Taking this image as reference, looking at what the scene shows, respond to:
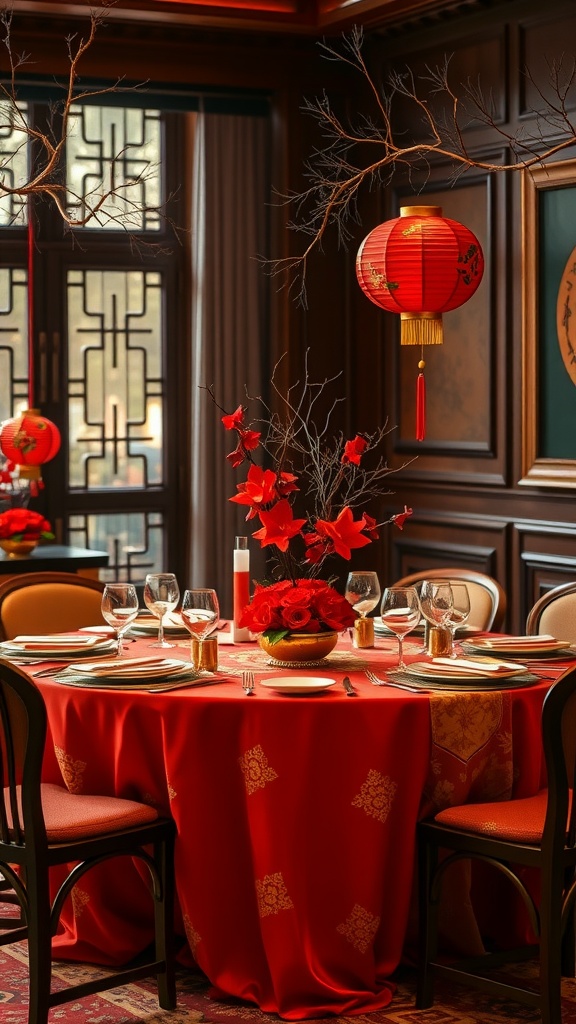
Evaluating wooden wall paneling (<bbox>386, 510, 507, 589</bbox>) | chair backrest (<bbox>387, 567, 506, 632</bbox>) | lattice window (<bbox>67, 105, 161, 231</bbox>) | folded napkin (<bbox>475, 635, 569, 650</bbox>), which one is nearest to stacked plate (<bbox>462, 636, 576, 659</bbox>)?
folded napkin (<bbox>475, 635, 569, 650</bbox>)

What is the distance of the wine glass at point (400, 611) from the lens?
10.8 feet

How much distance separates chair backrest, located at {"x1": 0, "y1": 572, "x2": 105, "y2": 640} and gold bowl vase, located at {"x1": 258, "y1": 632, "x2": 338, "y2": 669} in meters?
0.94

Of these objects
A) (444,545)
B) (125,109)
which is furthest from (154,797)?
(125,109)

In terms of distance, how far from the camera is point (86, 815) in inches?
117

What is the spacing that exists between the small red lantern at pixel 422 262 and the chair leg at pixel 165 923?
5.76 feet

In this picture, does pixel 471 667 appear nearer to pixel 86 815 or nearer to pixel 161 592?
pixel 161 592

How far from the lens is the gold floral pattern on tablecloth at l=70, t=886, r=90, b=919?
3320 mm

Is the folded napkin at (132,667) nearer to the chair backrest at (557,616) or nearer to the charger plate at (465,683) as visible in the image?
the charger plate at (465,683)

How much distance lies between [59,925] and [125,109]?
4107 mm

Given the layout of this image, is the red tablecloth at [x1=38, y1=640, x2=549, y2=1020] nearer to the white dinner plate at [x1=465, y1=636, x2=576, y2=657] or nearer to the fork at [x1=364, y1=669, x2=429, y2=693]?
the fork at [x1=364, y1=669, x2=429, y2=693]

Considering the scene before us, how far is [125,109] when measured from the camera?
643 centimetres

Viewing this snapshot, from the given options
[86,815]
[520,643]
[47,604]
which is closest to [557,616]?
[520,643]

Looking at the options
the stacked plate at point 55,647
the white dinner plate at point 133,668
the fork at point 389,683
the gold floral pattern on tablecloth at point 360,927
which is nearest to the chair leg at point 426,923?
the gold floral pattern on tablecloth at point 360,927

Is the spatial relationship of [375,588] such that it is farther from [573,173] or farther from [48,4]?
[48,4]
